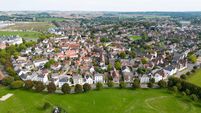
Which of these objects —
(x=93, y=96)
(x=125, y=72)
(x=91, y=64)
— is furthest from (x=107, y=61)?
(x=93, y=96)

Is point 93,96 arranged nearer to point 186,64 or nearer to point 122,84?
point 122,84

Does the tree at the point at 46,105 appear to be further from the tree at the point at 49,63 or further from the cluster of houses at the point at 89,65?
the tree at the point at 49,63

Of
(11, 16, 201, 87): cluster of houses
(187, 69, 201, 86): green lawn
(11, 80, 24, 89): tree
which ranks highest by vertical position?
(11, 80, 24, 89): tree

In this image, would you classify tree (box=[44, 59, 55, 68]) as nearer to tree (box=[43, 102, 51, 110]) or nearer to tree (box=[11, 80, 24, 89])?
tree (box=[11, 80, 24, 89])

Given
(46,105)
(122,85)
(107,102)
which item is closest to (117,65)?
(122,85)

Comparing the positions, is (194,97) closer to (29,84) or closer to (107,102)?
(107,102)

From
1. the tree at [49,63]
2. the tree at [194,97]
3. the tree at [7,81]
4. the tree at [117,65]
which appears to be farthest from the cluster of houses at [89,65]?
the tree at [194,97]

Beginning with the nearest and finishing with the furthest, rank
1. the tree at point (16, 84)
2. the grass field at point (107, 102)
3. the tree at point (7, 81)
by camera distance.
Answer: the grass field at point (107, 102)
the tree at point (16, 84)
the tree at point (7, 81)

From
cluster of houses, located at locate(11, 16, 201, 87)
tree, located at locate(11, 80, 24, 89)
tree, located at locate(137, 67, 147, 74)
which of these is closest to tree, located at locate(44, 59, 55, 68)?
cluster of houses, located at locate(11, 16, 201, 87)
